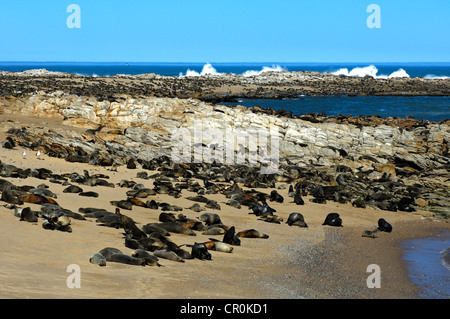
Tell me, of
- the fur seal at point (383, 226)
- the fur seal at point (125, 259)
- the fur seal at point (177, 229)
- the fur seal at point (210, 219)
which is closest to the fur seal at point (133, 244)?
the fur seal at point (125, 259)

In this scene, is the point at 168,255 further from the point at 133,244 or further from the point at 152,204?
the point at 152,204

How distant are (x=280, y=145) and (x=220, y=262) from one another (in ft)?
56.3

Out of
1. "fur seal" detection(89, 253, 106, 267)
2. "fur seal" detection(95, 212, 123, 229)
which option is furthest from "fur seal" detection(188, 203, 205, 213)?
"fur seal" detection(89, 253, 106, 267)

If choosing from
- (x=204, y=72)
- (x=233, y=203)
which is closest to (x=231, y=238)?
(x=233, y=203)

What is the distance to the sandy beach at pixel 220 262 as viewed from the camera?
752 cm

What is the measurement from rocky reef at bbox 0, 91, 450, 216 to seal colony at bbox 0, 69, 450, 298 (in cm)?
6

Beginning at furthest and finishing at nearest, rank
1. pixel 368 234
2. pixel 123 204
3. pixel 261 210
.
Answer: pixel 261 210, pixel 368 234, pixel 123 204

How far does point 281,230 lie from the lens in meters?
13.7

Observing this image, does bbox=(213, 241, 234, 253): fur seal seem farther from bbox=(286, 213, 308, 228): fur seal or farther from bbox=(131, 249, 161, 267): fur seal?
bbox=(286, 213, 308, 228): fur seal

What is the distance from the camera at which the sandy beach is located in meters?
7.52

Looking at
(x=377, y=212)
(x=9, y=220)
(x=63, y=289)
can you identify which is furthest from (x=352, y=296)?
(x=377, y=212)

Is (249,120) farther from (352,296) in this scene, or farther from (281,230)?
(352,296)

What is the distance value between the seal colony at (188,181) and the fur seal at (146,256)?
18mm

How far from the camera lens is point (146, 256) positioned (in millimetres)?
9078
